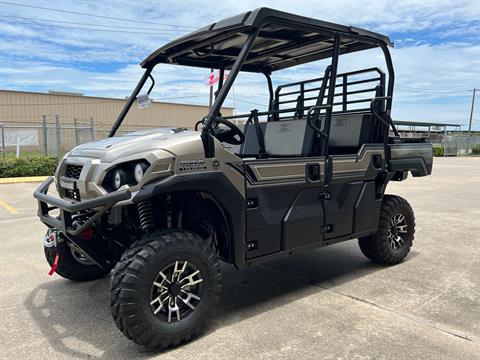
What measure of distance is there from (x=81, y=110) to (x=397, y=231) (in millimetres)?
33995

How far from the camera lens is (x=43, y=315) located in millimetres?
3557

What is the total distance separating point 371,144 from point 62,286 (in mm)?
3347

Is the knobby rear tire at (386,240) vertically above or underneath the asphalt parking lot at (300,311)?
above

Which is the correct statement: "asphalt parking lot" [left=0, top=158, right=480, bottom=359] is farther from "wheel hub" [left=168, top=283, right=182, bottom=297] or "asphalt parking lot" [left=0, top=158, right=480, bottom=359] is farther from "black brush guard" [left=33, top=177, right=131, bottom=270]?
"black brush guard" [left=33, top=177, right=131, bottom=270]

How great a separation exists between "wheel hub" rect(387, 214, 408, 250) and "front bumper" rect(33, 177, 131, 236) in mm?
3155

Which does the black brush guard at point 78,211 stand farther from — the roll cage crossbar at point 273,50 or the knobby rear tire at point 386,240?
the knobby rear tire at point 386,240

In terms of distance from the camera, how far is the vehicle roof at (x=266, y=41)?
11.3ft

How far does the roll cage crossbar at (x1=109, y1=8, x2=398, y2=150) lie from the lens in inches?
131

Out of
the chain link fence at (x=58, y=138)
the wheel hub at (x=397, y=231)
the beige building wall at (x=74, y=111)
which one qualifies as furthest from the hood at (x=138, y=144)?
the beige building wall at (x=74, y=111)

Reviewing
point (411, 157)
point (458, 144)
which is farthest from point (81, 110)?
point (411, 157)

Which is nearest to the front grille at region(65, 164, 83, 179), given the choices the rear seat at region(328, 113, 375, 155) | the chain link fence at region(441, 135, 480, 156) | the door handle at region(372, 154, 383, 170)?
the rear seat at region(328, 113, 375, 155)

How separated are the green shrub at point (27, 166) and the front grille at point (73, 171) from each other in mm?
12134

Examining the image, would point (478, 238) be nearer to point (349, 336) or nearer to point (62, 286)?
point (349, 336)

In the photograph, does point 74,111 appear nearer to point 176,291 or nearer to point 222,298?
point 222,298
